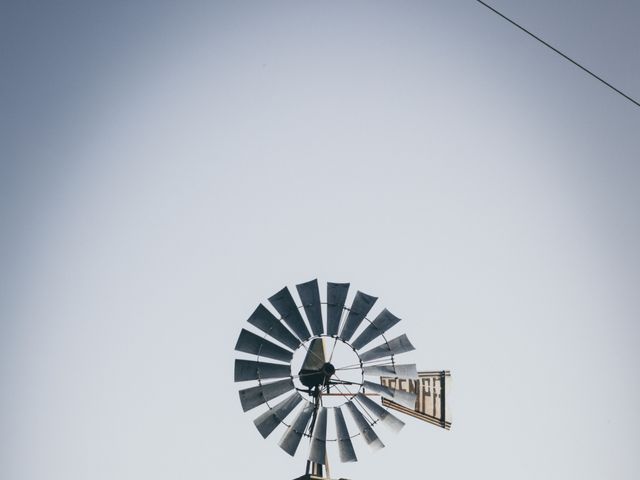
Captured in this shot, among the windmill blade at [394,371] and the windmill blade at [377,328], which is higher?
the windmill blade at [377,328]

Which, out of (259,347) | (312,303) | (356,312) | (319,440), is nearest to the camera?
(319,440)

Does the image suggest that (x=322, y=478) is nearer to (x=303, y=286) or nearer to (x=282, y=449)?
(x=282, y=449)

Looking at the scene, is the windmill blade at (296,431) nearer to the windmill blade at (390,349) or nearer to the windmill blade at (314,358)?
the windmill blade at (314,358)

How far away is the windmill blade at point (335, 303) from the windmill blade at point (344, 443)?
890mm

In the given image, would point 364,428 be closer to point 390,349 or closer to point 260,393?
point 390,349

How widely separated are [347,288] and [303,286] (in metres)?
0.46

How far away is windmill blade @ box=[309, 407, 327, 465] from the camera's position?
5.75 m

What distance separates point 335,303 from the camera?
6148 mm

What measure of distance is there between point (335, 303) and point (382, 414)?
1.21 metres

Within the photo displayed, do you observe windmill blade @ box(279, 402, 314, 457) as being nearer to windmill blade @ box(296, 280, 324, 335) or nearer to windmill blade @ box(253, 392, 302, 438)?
windmill blade @ box(253, 392, 302, 438)


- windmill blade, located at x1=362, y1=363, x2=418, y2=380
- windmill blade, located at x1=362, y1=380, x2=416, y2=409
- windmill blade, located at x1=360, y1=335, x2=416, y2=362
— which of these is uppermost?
windmill blade, located at x1=360, y1=335, x2=416, y2=362

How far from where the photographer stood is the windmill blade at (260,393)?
586 centimetres

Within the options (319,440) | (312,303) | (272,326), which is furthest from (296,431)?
(312,303)

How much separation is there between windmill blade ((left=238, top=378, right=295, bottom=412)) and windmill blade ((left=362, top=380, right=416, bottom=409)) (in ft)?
2.78
